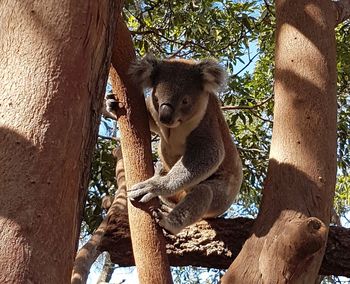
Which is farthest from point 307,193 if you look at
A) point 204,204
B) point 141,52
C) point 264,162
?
point 141,52

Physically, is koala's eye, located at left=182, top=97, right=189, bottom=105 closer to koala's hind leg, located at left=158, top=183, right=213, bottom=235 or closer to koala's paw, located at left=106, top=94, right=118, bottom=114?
koala's hind leg, located at left=158, top=183, right=213, bottom=235

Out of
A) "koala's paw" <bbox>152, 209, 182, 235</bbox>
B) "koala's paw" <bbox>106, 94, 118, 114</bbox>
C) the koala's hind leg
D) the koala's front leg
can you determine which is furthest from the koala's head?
"koala's paw" <bbox>152, 209, 182, 235</bbox>

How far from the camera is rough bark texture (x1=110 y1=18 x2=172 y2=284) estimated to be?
2262 mm

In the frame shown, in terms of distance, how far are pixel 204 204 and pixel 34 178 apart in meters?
1.88

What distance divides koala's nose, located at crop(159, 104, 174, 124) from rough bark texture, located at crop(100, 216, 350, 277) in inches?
24.0

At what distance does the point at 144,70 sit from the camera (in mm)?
3174

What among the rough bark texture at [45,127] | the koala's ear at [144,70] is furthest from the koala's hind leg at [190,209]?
the rough bark texture at [45,127]

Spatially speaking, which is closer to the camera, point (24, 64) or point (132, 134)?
point (24, 64)

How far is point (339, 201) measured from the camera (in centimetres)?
713

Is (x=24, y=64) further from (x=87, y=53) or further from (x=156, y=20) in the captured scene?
(x=156, y=20)

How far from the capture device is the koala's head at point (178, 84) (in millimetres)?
3199

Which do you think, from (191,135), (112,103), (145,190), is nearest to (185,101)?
(191,135)

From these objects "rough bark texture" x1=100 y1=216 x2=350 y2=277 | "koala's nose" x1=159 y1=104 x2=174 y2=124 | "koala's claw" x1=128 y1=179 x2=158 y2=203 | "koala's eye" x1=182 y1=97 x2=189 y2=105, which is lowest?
"rough bark texture" x1=100 y1=216 x2=350 y2=277

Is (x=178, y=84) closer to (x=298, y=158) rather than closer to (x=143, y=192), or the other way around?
(x=143, y=192)
